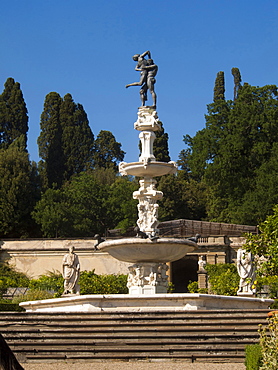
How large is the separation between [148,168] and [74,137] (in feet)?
151

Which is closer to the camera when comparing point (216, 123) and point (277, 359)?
point (277, 359)

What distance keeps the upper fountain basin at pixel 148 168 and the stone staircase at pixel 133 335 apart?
706cm

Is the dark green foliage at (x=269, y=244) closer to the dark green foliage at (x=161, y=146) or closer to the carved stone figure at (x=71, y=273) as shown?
the carved stone figure at (x=71, y=273)

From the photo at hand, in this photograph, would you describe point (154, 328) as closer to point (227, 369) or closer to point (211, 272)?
point (227, 369)

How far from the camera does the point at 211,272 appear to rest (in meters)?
43.3

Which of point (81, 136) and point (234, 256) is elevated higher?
point (81, 136)

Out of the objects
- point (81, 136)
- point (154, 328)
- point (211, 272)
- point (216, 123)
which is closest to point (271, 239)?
point (154, 328)

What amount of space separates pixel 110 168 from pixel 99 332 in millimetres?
54171

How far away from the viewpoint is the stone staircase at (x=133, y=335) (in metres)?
15.6

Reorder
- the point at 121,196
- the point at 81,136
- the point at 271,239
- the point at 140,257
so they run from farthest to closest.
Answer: the point at 81,136 → the point at 121,196 → the point at 140,257 → the point at 271,239

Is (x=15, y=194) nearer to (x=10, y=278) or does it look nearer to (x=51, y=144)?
(x=51, y=144)

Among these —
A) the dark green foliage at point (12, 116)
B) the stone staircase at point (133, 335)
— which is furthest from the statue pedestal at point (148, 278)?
the dark green foliage at point (12, 116)

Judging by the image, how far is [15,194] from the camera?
187ft

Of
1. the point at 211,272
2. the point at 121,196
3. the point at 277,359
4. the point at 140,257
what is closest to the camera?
the point at 277,359
